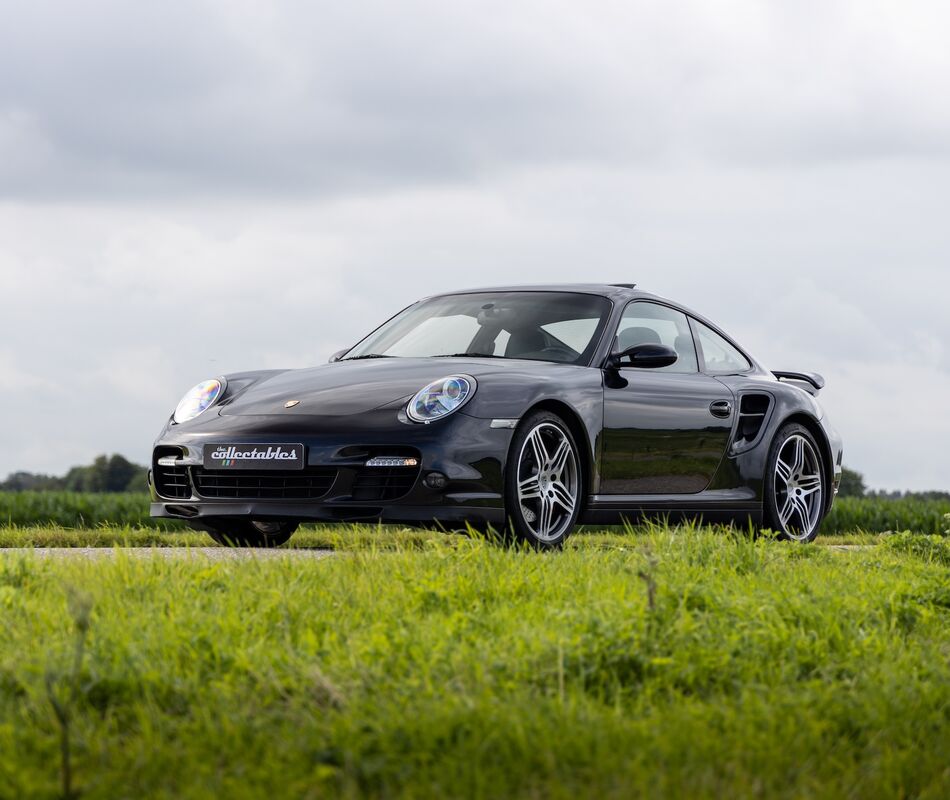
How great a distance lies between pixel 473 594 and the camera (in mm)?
4812

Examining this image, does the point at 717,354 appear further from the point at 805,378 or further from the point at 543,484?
the point at 543,484

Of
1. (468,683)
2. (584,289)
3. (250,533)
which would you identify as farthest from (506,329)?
(468,683)

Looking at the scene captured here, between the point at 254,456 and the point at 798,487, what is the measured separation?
162 inches

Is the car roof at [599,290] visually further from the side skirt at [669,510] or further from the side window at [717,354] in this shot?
the side skirt at [669,510]

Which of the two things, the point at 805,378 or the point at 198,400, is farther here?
the point at 805,378

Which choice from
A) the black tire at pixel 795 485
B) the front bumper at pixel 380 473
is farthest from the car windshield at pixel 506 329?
the black tire at pixel 795 485

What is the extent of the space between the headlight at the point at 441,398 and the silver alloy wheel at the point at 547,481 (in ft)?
1.33

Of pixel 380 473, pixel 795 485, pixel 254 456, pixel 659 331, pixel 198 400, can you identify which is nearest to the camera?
pixel 380 473

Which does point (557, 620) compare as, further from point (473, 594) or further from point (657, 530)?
point (657, 530)

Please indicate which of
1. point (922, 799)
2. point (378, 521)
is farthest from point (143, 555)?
point (922, 799)

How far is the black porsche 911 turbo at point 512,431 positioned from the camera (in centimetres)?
675

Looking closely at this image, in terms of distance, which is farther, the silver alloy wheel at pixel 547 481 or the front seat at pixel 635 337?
the front seat at pixel 635 337

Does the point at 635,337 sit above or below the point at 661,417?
above

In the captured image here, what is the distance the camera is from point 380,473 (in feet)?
22.1
